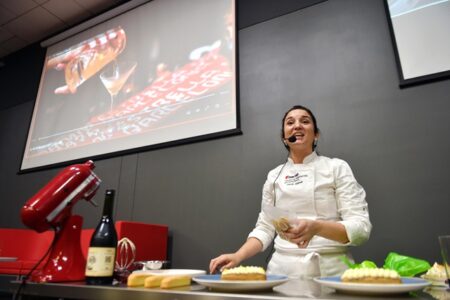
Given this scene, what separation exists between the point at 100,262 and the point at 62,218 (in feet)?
0.84

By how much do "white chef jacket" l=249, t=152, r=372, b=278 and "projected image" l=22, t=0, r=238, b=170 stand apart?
0.82 metres

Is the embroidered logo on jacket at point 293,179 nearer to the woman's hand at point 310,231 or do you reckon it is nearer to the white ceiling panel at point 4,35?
the woman's hand at point 310,231

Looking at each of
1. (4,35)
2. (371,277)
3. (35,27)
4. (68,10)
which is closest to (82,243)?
(371,277)

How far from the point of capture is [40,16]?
349 cm

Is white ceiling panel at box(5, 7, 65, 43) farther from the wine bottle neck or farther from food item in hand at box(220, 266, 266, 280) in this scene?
food item in hand at box(220, 266, 266, 280)

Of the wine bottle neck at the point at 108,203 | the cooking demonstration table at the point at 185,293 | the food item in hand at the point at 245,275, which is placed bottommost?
the cooking demonstration table at the point at 185,293

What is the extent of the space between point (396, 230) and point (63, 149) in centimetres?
291

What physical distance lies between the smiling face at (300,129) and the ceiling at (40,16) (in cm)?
275

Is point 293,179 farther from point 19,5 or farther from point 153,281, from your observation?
point 19,5

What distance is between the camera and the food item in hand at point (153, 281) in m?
0.67

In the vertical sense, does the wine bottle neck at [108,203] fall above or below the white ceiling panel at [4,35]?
below

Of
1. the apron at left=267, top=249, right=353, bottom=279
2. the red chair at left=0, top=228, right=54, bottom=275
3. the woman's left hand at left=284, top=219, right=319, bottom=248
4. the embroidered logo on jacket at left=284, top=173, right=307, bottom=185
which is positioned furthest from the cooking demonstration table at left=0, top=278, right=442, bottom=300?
the red chair at left=0, top=228, right=54, bottom=275

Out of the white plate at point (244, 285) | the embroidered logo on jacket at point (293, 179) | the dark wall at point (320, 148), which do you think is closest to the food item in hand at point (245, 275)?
the white plate at point (244, 285)

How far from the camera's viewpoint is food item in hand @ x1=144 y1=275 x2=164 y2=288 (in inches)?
26.5
